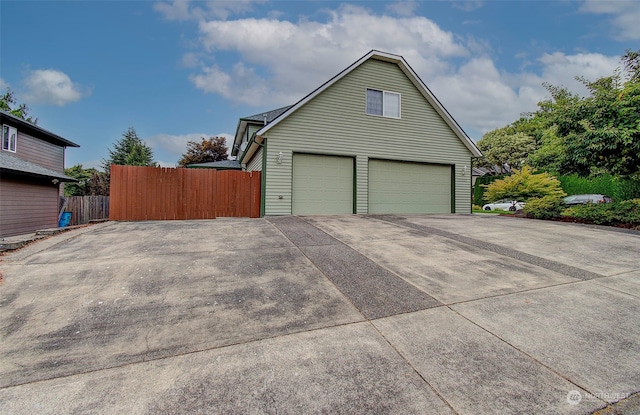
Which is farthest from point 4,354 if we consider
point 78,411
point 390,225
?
point 390,225

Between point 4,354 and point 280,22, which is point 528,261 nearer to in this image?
point 4,354

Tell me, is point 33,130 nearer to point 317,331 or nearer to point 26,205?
point 26,205

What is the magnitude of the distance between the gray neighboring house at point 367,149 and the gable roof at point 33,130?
10.5 m

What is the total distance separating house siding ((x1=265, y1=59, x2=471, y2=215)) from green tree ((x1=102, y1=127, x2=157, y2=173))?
81.7 feet

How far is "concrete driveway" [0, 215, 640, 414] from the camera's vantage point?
1866mm

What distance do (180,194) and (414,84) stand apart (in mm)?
10020

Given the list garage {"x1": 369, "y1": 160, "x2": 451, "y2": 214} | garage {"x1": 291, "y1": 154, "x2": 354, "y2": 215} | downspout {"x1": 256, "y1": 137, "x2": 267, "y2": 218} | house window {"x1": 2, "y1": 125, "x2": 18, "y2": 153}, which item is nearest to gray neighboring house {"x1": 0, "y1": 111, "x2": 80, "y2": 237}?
house window {"x1": 2, "y1": 125, "x2": 18, "y2": 153}

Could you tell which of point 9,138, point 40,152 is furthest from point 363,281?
point 40,152

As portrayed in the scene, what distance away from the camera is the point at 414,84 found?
11.5m

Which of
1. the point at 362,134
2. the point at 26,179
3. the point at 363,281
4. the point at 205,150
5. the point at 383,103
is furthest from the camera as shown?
the point at 205,150

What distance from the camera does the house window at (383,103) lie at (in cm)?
1105

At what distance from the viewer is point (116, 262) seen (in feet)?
14.8

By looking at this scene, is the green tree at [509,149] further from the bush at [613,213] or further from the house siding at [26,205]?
the house siding at [26,205]

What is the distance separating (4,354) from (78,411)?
1.28 metres
